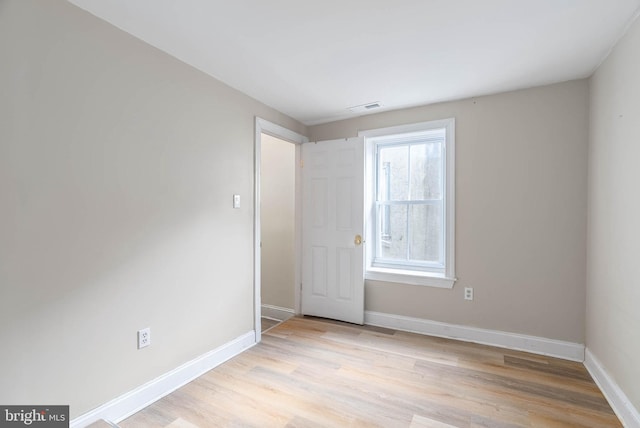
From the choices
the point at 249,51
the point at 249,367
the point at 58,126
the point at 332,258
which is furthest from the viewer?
the point at 332,258

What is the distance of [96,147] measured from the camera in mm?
1793

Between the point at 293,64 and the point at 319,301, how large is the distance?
2562mm

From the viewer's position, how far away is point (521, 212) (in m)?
2.78

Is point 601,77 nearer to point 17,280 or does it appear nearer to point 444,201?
point 444,201

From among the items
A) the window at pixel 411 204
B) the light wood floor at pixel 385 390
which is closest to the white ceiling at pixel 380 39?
the window at pixel 411 204

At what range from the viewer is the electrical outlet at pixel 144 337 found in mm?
2016

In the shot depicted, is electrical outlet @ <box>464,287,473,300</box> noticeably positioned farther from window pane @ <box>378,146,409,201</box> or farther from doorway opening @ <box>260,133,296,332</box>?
doorway opening @ <box>260,133,296,332</box>

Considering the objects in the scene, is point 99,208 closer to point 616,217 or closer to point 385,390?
point 385,390

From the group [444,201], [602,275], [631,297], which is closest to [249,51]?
[444,201]

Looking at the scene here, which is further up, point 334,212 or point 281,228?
point 334,212

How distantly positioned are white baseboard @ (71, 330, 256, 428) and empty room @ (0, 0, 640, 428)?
1cm

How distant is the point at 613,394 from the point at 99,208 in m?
3.38

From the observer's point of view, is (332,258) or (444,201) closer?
(444,201)

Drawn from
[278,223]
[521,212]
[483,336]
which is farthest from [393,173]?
[483,336]
